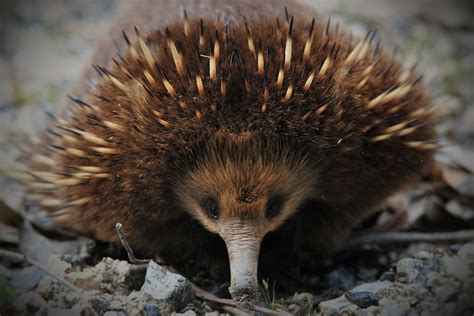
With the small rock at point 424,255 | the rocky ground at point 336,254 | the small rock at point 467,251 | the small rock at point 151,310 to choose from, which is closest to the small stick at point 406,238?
the rocky ground at point 336,254

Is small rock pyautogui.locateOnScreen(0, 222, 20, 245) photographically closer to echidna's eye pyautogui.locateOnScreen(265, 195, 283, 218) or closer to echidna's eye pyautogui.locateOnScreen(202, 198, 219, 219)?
echidna's eye pyautogui.locateOnScreen(202, 198, 219, 219)

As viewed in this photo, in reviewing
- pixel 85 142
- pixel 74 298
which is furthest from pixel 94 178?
pixel 74 298

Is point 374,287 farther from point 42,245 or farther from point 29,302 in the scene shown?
point 42,245

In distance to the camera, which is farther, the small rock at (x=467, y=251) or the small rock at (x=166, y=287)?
the small rock at (x=467, y=251)

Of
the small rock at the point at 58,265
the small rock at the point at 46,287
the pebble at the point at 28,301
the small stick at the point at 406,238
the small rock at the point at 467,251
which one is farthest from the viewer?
the small stick at the point at 406,238

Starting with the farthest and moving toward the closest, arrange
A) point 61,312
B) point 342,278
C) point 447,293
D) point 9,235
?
point 9,235, point 342,278, point 447,293, point 61,312

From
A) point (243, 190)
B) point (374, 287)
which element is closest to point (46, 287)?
point (243, 190)

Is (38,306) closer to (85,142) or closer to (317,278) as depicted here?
(85,142)

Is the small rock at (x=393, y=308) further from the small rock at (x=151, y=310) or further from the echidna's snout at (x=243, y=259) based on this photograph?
the small rock at (x=151, y=310)
